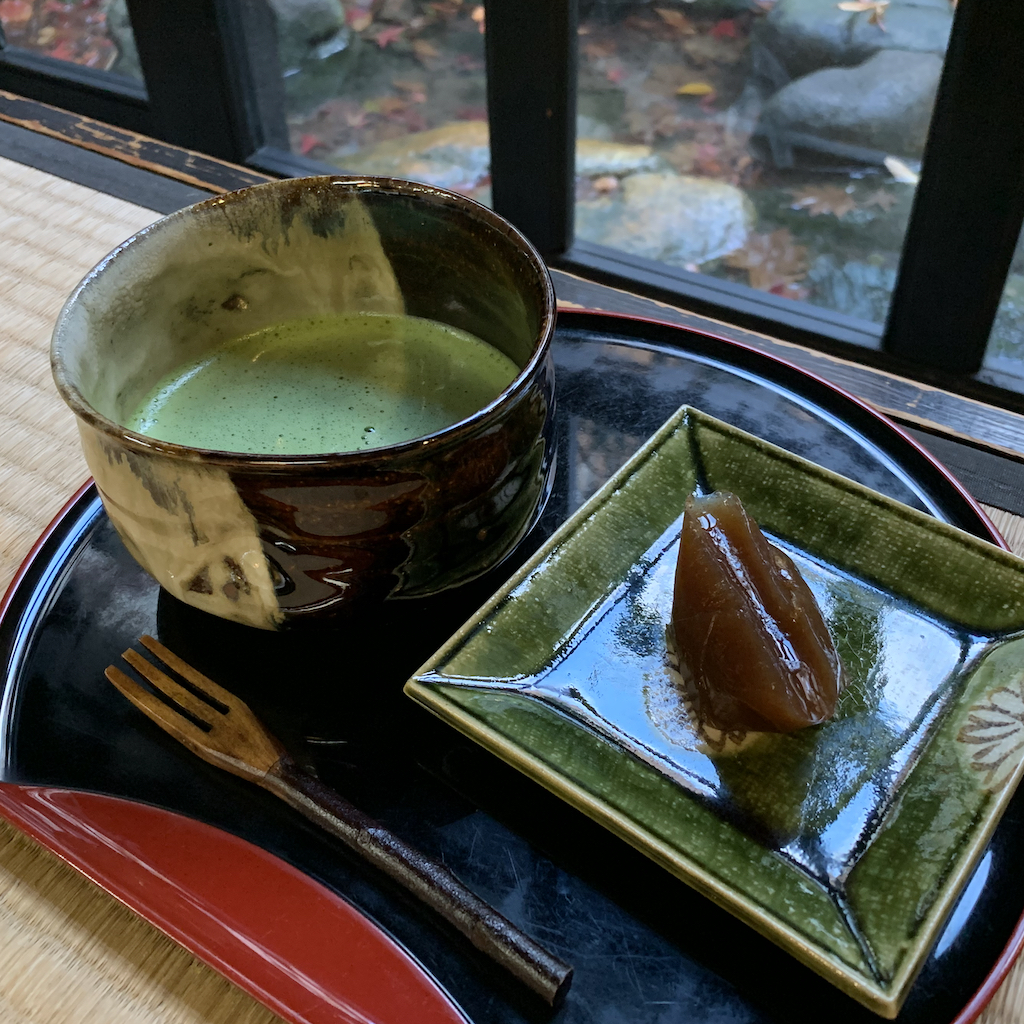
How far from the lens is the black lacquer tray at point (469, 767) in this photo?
49cm

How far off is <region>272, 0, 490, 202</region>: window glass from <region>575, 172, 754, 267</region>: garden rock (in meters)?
0.22

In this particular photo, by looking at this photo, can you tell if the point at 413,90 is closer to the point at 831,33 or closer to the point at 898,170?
the point at 831,33

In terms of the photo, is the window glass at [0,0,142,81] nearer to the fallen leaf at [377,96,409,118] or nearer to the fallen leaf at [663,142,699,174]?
the fallen leaf at [377,96,409,118]

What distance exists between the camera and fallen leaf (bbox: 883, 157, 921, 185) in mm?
1581

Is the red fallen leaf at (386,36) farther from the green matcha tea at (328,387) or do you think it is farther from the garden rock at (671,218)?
the green matcha tea at (328,387)

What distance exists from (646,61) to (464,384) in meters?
1.23

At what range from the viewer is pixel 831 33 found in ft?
5.19

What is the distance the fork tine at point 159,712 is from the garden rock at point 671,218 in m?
1.25

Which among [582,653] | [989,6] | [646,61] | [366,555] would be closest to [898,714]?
[582,653]

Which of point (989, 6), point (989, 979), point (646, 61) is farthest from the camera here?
point (646, 61)

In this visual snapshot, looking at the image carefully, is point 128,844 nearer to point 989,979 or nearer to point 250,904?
point 250,904

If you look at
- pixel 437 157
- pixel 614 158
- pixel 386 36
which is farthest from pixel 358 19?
pixel 614 158

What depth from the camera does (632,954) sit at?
497 mm

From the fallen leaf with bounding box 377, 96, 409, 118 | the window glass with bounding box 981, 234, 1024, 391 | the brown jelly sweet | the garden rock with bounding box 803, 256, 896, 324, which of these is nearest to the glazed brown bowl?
the brown jelly sweet
